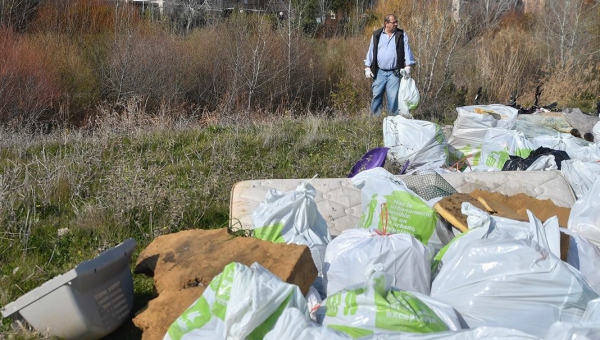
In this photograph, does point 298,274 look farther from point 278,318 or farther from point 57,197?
point 57,197

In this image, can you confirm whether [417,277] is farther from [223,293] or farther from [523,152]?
[523,152]

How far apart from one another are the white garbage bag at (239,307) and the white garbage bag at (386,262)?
0.63m

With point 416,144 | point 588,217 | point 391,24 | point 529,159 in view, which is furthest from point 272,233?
point 391,24

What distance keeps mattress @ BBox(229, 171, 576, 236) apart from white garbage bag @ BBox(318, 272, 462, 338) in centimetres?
157

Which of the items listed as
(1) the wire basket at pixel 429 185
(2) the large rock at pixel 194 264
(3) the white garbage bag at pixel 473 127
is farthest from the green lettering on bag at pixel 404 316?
(3) the white garbage bag at pixel 473 127

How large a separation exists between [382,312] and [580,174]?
9.40 feet

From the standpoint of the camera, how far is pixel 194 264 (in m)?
3.02

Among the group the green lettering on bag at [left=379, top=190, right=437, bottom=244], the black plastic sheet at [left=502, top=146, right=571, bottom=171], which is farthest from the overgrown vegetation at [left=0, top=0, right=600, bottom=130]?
the green lettering on bag at [left=379, top=190, right=437, bottom=244]

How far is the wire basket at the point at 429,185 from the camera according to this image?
4.02 metres

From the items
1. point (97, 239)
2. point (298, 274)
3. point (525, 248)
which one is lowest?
point (97, 239)

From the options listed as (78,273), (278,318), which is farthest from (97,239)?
(278,318)

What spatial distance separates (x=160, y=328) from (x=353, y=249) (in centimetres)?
96

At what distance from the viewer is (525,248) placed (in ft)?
8.25

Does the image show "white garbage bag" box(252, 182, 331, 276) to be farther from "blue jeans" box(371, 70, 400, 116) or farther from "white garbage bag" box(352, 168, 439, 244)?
"blue jeans" box(371, 70, 400, 116)
